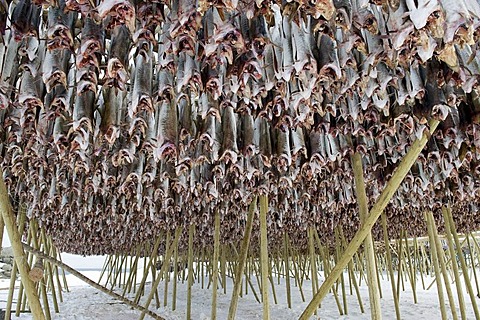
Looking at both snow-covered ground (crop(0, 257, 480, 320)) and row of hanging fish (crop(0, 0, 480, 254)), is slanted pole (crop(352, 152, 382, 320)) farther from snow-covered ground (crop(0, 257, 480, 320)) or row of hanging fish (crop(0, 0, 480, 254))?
snow-covered ground (crop(0, 257, 480, 320))

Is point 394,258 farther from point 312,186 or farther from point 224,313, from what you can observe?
point 312,186

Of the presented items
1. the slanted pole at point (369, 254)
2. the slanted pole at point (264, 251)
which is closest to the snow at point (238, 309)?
the slanted pole at point (264, 251)

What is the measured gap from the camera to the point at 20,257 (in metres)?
1.67

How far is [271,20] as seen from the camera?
62.1 inches

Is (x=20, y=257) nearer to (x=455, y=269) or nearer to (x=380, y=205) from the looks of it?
(x=380, y=205)

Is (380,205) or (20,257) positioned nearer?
(20,257)

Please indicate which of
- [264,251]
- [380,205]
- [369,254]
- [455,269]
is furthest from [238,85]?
[455,269]

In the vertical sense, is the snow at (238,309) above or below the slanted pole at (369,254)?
below

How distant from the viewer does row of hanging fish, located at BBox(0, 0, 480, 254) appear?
4.33 feet

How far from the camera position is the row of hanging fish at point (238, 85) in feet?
4.33

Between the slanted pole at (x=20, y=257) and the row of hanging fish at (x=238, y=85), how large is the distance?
40 cm

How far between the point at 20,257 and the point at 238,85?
43.1 inches

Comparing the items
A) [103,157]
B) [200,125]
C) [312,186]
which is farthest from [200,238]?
[200,125]

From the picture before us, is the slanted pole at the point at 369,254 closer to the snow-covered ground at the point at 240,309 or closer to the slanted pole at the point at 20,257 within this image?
the slanted pole at the point at 20,257
